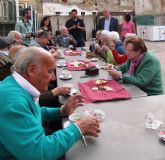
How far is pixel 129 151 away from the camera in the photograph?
1632 mm

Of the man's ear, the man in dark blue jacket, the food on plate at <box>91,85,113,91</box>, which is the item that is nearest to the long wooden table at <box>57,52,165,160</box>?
the food on plate at <box>91,85,113,91</box>

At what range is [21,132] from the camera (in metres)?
1.43

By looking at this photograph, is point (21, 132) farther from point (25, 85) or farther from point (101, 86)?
point (101, 86)

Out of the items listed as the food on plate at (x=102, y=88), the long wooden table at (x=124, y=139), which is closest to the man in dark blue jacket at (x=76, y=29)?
the food on plate at (x=102, y=88)

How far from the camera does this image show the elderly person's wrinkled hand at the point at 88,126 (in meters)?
1.73

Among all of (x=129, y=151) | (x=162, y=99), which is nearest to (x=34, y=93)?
(x=129, y=151)

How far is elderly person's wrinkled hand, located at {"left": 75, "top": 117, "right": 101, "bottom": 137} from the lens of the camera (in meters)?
1.73

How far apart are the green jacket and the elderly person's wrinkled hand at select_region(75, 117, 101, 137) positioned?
4.97 feet

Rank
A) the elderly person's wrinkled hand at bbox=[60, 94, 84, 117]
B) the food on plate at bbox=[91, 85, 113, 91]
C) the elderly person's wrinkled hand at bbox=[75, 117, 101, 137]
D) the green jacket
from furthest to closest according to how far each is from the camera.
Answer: the green jacket, the food on plate at bbox=[91, 85, 113, 91], the elderly person's wrinkled hand at bbox=[60, 94, 84, 117], the elderly person's wrinkled hand at bbox=[75, 117, 101, 137]

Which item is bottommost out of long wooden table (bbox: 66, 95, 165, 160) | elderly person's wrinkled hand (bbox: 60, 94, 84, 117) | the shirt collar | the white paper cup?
long wooden table (bbox: 66, 95, 165, 160)

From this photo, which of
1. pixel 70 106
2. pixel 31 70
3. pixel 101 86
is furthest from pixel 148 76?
pixel 31 70

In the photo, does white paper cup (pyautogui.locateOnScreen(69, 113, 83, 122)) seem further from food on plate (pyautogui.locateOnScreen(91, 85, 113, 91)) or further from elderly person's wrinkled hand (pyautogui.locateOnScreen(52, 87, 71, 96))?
food on plate (pyautogui.locateOnScreen(91, 85, 113, 91))

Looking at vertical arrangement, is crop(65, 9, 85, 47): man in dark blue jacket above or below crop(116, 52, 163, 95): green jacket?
above

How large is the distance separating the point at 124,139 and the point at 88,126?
9.0 inches
